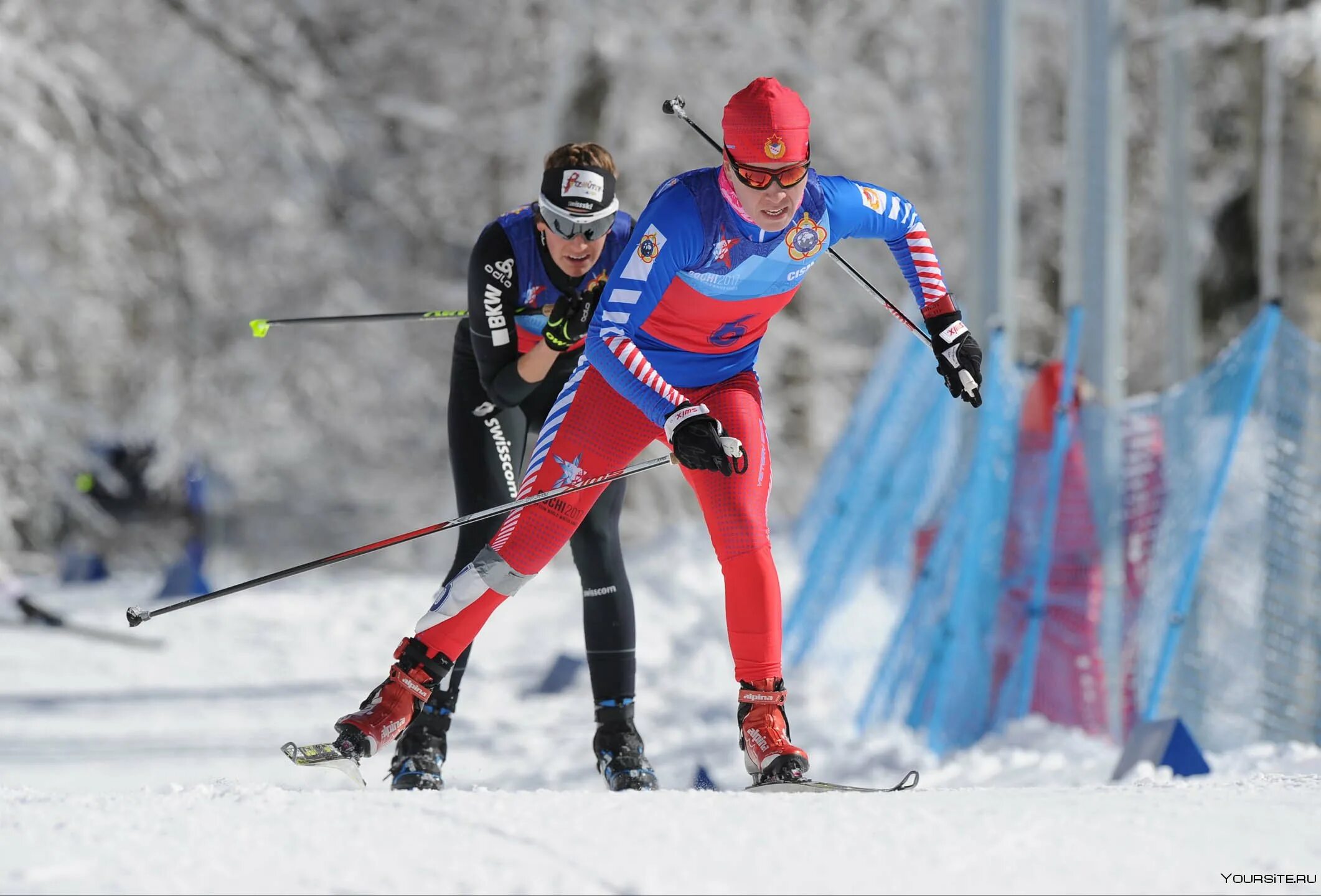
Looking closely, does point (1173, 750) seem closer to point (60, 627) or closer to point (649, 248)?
point (649, 248)

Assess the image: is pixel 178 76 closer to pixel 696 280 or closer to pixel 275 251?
pixel 275 251

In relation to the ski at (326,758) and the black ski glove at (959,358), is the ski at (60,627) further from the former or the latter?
the black ski glove at (959,358)

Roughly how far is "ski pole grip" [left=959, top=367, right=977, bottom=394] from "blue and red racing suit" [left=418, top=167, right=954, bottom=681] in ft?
0.69

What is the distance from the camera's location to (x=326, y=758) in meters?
4.04

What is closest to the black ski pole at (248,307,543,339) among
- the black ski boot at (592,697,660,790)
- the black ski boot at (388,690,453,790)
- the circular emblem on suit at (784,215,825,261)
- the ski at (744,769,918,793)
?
the black ski boot at (388,690,453,790)

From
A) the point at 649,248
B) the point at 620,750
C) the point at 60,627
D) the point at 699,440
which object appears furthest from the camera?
the point at 60,627

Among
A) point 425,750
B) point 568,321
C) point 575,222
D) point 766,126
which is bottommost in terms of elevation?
point 425,750

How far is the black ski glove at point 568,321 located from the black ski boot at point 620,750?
3.58 ft

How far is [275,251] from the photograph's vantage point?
63.3 feet

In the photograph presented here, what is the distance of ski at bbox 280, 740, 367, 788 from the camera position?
13.1 feet

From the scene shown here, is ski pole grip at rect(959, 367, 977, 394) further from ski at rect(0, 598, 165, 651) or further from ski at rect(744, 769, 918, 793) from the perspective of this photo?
ski at rect(0, 598, 165, 651)

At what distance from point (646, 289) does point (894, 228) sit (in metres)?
0.77

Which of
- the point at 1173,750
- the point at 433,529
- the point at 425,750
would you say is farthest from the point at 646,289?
the point at 1173,750

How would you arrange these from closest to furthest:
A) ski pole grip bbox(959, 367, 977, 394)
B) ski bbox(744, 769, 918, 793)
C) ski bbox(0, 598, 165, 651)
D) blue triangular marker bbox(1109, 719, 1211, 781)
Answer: ski bbox(744, 769, 918, 793), ski pole grip bbox(959, 367, 977, 394), blue triangular marker bbox(1109, 719, 1211, 781), ski bbox(0, 598, 165, 651)
